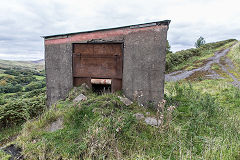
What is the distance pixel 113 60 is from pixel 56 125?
3002mm

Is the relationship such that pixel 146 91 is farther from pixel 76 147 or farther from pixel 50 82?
pixel 50 82

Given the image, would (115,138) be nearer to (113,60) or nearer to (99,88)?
(113,60)

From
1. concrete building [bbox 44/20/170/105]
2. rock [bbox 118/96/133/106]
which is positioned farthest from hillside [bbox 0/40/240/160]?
concrete building [bbox 44/20/170/105]

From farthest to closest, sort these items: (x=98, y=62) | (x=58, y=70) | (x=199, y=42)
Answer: (x=199, y=42)
(x=58, y=70)
(x=98, y=62)

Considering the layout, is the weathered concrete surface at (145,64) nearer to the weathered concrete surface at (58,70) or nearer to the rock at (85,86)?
the rock at (85,86)

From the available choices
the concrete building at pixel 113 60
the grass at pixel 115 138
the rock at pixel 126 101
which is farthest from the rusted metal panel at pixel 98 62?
the grass at pixel 115 138

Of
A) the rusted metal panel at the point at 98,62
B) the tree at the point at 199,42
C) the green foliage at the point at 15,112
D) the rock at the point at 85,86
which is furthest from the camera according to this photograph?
the tree at the point at 199,42

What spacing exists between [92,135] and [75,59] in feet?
12.2

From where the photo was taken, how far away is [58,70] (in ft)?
18.5

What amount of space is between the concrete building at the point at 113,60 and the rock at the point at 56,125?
217 cm

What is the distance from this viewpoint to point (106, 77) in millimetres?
5266

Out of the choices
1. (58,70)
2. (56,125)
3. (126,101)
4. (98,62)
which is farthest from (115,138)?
(58,70)

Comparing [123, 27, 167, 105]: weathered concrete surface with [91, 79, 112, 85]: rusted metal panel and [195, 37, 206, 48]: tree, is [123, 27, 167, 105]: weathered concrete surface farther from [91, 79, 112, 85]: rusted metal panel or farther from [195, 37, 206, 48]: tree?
[195, 37, 206, 48]: tree

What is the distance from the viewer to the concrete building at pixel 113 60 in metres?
4.63
